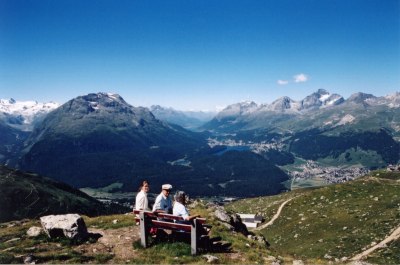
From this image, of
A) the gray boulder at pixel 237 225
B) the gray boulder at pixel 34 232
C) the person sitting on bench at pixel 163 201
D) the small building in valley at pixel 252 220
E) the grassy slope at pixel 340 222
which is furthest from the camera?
the small building in valley at pixel 252 220

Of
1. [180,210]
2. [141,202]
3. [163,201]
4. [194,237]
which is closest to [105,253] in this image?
[163,201]

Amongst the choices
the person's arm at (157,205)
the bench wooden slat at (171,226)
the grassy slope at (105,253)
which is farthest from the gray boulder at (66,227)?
the bench wooden slat at (171,226)

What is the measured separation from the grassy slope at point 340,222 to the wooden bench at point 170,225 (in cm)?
2079

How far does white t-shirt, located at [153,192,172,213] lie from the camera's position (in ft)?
80.2

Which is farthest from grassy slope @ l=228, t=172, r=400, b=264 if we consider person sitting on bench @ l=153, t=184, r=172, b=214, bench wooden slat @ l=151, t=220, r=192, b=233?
bench wooden slat @ l=151, t=220, r=192, b=233

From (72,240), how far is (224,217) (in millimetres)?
16839

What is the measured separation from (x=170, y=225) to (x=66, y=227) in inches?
327

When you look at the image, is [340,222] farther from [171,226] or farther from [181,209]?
[171,226]

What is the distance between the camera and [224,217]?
119 feet

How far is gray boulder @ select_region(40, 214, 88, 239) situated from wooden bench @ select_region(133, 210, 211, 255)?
205 inches

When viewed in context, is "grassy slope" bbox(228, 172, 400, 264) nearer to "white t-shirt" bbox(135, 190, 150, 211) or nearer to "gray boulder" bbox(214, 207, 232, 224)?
"gray boulder" bbox(214, 207, 232, 224)

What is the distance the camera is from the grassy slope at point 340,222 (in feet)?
186

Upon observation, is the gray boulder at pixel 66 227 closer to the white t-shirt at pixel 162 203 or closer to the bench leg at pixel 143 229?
the bench leg at pixel 143 229

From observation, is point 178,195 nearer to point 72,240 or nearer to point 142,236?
point 142,236
